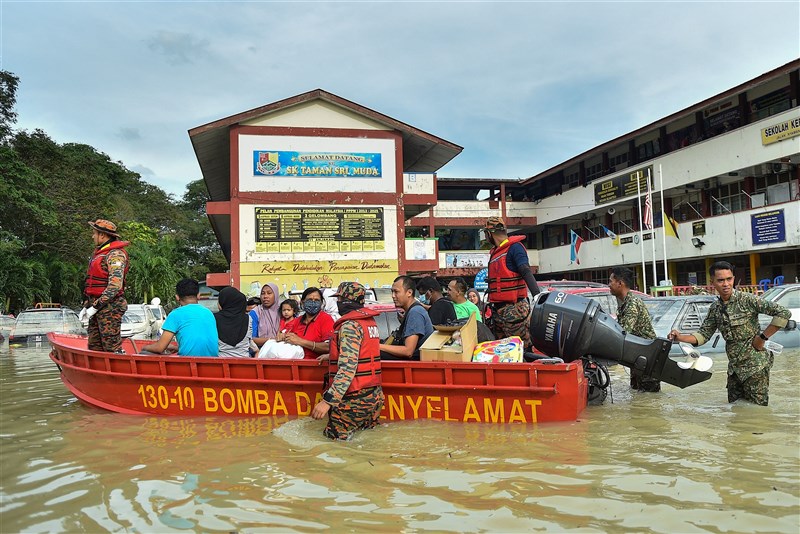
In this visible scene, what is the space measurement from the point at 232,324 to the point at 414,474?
373 cm

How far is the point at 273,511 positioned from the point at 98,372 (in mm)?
4290

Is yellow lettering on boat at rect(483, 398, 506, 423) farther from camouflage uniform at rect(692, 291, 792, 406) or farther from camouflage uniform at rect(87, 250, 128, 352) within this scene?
camouflage uniform at rect(87, 250, 128, 352)

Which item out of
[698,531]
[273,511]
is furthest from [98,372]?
[698,531]

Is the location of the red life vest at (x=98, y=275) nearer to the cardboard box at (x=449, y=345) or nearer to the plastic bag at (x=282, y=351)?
the plastic bag at (x=282, y=351)

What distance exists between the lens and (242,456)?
4.93 meters

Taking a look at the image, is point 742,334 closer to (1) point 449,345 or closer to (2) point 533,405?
(2) point 533,405

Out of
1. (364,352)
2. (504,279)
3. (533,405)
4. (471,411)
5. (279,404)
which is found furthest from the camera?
(504,279)

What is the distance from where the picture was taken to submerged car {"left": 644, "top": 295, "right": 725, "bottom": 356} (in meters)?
10.8

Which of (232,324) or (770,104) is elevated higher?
(770,104)

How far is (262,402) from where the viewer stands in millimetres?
6375

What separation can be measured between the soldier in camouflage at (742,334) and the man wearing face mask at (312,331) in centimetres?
369

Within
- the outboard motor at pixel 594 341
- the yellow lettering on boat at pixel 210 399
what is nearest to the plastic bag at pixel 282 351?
the yellow lettering on boat at pixel 210 399

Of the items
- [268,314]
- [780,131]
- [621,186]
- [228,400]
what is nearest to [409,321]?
[228,400]

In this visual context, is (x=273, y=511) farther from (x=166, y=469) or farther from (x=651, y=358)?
(x=651, y=358)
